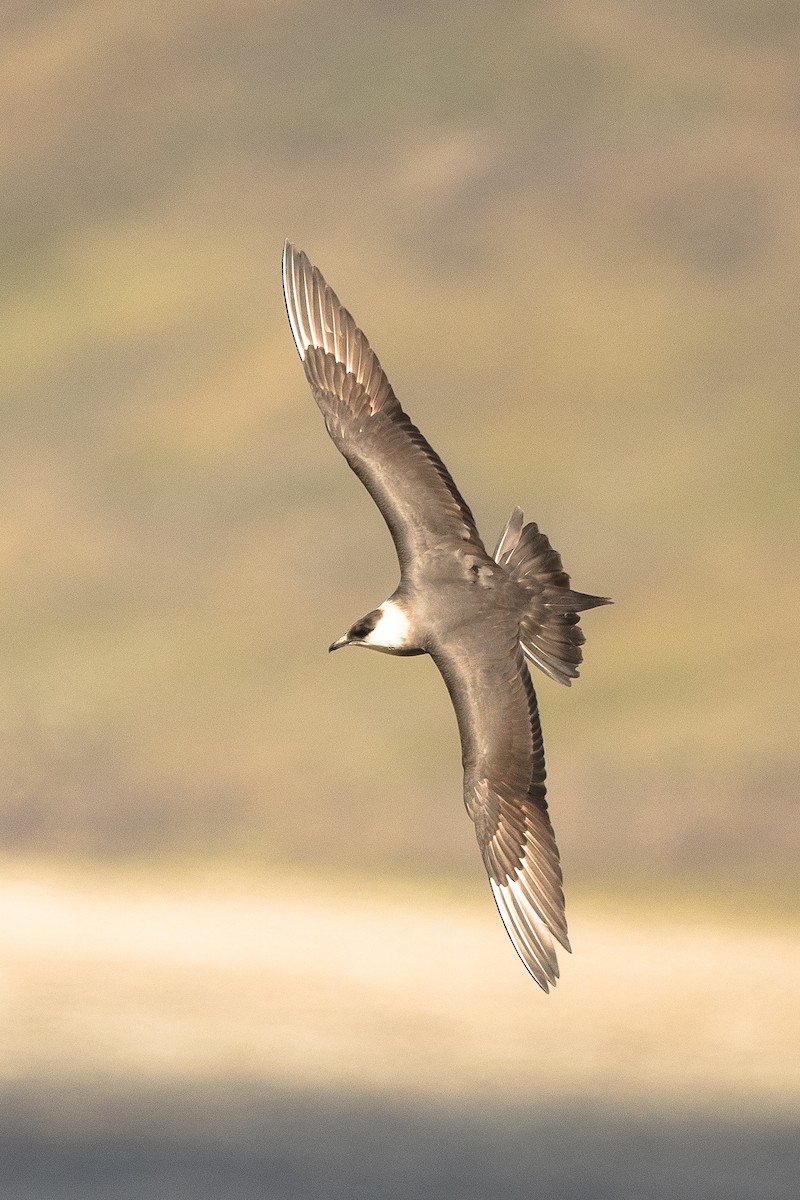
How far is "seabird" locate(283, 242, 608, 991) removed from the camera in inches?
465

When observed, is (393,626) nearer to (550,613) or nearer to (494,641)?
(494,641)

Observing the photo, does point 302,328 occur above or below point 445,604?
above

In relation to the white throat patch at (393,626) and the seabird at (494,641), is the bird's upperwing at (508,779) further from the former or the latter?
the white throat patch at (393,626)

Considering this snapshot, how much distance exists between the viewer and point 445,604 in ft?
39.2

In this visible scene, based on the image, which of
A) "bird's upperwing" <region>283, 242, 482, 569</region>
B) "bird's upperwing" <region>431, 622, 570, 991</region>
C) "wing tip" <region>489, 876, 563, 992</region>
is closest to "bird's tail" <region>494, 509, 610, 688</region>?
"bird's upperwing" <region>431, 622, 570, 991</region>

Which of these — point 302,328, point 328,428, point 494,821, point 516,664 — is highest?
point 302,328

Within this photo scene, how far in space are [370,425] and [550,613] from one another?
6.35 ft

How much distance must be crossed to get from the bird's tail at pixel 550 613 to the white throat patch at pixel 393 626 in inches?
30.3

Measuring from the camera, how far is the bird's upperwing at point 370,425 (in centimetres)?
1218

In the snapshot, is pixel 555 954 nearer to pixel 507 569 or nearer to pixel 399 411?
pixel 507 569

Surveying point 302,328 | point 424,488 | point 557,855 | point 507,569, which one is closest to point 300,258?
point 302,328

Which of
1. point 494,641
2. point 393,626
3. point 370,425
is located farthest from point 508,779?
point 370,425

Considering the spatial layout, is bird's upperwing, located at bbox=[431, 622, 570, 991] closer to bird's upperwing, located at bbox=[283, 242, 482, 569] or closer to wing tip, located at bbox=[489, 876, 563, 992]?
wing tip, located at bbox=[489, 876, 563, 992]

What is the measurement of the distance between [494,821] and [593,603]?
5.20 ft
